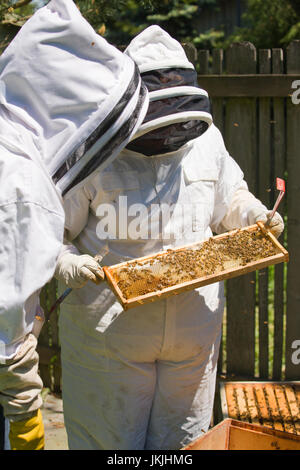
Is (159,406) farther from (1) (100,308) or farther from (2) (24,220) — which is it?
(2) (24,220)

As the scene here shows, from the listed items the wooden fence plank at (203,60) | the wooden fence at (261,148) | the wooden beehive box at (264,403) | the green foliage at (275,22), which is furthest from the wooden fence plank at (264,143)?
the green foliage at (275,22)

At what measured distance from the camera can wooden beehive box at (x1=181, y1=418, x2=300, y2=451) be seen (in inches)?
74.6

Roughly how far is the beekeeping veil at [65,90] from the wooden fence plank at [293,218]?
2.15m

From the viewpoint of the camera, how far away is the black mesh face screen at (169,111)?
2.25 meters

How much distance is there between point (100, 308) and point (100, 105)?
3.68ft

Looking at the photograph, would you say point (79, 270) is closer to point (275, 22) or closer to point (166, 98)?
point (166, 98)

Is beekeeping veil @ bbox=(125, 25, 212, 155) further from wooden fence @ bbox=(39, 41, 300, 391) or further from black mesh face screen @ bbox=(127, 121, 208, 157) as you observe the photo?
wooden fence @ bbox=(39, 41, 300, 391)

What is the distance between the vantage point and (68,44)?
72.2 inches

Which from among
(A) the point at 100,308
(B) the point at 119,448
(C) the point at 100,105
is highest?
(C) the point at 100,105

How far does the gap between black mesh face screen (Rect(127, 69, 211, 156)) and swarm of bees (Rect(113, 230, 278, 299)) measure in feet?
1.54

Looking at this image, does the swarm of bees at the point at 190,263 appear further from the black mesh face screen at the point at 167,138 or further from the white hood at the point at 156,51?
the white hood at the point at 156,51

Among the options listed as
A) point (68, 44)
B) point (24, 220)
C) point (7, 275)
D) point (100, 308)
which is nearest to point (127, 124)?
point (68, 44)

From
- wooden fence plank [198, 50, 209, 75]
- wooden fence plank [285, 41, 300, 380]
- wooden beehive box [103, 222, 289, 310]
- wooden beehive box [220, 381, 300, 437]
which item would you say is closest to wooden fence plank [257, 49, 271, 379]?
wooden fence plank [285, 41, 300, 380]

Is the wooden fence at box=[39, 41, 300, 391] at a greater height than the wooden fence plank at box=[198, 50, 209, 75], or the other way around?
the wooden fence plank at box=[198, 50, 209, 75]
